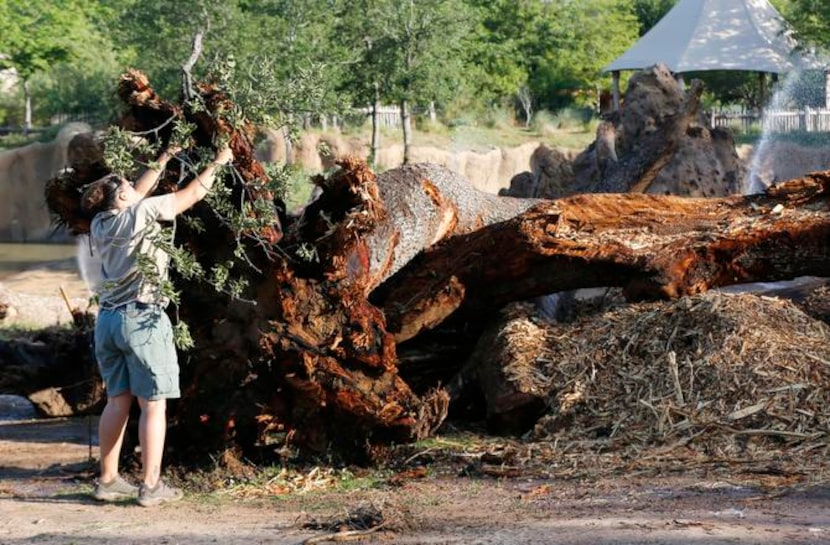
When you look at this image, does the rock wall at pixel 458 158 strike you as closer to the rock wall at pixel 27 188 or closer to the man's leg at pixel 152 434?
the rock wall at pixel 27 188

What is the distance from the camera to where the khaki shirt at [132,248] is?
605 cm

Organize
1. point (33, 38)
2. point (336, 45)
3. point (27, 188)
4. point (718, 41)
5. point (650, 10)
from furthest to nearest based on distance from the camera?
point (650, 10), point (33, 38), point (718, 41), point (336, 45), point (27, 188)

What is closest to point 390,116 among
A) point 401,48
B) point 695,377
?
point 401,48

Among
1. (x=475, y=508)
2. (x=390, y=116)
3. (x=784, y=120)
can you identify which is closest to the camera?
(x=475, y=508)

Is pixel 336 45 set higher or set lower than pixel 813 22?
lower

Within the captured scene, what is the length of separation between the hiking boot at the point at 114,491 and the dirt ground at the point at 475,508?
0.21 ft

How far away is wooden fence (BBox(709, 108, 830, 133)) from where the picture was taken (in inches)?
1537

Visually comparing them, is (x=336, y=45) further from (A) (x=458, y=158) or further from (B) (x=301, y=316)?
(B) (x=301, y=316)

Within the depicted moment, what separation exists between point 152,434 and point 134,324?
0.54m

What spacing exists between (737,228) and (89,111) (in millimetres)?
36687

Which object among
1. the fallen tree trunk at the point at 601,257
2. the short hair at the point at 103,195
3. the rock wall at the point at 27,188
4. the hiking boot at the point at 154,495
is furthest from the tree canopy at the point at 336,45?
the hiking boot at the point at 154,495

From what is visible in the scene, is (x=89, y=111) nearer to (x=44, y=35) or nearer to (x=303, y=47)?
(x=44, y=35)

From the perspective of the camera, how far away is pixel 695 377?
22.8 feet

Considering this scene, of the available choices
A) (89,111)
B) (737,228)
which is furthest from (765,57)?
(737,228)
